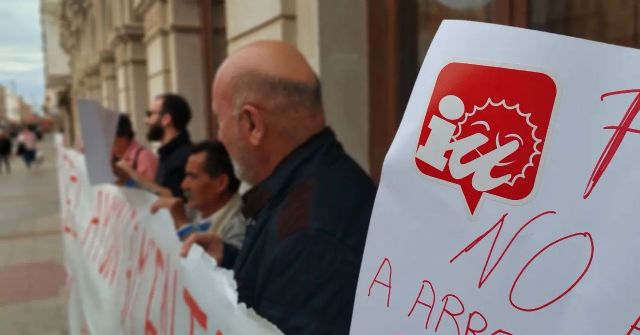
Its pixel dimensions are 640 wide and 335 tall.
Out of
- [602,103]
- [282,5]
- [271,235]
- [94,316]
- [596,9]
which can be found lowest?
[94,316]

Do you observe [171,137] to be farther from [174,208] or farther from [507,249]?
[507,249]

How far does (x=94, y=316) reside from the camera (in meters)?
3.18

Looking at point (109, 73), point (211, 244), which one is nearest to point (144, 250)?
point (211, 244)

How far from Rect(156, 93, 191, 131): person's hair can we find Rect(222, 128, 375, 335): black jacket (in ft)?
8.66

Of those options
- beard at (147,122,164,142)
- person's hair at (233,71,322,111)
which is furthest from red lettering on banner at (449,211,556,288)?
beard at (147,122,164,142)

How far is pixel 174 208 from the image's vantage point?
96.7 inches

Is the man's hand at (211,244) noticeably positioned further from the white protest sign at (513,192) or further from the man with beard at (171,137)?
the man with beard at (171,137)

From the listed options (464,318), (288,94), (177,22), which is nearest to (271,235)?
(288,94)

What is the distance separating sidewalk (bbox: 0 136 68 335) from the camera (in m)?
5.12

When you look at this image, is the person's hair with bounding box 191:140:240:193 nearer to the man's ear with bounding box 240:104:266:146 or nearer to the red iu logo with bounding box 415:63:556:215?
the man's ear with bounding box 240:104:266:146

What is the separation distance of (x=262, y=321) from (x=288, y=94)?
658 mm

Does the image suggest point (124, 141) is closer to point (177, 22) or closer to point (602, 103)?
point (177, 22)

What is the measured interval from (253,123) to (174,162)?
2195mm

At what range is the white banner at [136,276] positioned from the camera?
5.14ft
